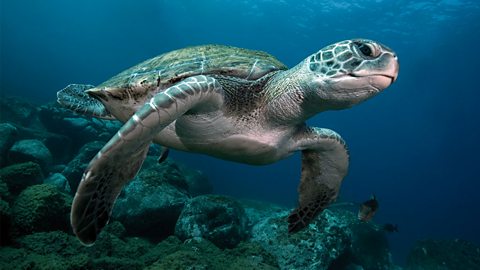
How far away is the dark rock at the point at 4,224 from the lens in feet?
10.5

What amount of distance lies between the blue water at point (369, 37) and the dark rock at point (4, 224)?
28588mm

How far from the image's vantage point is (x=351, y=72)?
240cm

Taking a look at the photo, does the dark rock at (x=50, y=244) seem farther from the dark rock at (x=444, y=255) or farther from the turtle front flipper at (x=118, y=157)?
the dark rock at (x=444, y=255)

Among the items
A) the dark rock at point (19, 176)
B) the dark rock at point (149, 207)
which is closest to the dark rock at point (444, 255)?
the dark rock at point (149, 207)

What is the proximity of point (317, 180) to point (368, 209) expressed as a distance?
2.02 metres

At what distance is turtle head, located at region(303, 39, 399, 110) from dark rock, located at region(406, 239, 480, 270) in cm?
1263

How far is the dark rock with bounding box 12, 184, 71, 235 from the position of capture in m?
3.54

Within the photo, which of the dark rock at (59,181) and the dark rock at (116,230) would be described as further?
the dark rock at (59,181)

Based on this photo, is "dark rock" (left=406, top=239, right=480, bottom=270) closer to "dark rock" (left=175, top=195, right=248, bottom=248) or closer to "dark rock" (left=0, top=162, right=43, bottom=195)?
"dark rock" (left=175, top=195, right=248, bottom=248)

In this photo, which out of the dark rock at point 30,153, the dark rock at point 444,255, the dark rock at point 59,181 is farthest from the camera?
the dark rock at point 444,255

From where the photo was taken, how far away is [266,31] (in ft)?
145

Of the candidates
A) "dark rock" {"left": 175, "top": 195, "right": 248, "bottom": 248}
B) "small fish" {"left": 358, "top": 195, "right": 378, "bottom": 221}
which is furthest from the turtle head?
"dark rock" {"left": 175, "top": 195, "right": 248, "bottom": 248}

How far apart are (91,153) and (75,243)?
6.03 m

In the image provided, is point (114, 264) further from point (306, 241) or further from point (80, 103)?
point (306, 241)
